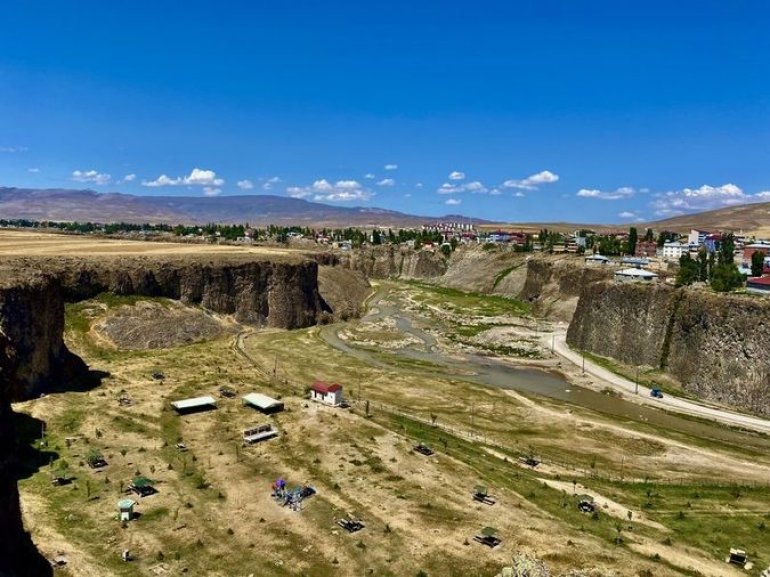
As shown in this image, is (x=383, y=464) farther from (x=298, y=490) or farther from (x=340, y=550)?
(x=340, y=550)

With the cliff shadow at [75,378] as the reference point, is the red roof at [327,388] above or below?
above

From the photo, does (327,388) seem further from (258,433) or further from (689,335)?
(689,335)

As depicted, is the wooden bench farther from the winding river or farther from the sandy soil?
the sandy soil

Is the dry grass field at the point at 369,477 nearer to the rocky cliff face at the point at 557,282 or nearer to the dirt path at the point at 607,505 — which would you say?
the dirt path at the point at 607,505

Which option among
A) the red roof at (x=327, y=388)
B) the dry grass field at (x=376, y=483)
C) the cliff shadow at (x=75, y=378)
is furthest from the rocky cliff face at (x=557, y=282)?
the cliff shadow at (x=75, y=378)

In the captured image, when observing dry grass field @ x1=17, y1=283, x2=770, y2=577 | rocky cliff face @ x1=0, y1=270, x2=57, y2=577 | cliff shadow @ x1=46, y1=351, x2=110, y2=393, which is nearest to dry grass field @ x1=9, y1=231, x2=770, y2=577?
dry grass field @ x1=17, y1=283, x2=770, y2=577

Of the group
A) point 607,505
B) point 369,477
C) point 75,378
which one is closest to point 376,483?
point 369,477
